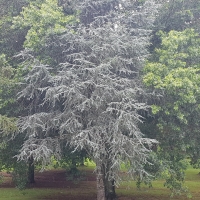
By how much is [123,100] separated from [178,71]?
2.60 meters

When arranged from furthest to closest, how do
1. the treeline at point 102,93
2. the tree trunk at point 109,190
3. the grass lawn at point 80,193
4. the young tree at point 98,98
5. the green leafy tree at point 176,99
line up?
the grass lawn at point 80,193 < the tree trunk at point 109,190 < the green leafy tree at point 176,99 < the treeline at point 102,93 < the young tree at point 98,98

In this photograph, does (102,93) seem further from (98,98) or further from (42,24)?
(42,24)

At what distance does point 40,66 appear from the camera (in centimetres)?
1338

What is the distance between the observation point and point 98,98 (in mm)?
13141

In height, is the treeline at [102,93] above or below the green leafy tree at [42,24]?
below

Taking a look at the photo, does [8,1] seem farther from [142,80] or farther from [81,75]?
[142,80]

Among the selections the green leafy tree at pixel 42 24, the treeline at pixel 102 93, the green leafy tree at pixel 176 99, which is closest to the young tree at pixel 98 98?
the treeline at pixel 102 93

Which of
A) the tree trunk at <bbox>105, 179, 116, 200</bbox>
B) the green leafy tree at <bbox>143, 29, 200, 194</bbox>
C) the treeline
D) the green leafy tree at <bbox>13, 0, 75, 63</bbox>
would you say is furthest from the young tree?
the tree trunk at <bbox>105, 179, 116, 200</bbox>

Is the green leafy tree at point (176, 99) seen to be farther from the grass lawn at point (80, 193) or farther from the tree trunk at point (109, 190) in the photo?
the grass lawn at point (80, 193)

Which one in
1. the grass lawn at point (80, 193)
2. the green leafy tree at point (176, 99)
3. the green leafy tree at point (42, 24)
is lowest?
the grass lawn at point (80, 193)

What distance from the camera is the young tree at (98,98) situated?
41.8 feet

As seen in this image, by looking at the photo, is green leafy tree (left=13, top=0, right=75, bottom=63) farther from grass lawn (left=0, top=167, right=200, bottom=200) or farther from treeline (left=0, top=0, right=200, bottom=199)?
grass lawn (left=0, top=167, right=200, bottom=200)

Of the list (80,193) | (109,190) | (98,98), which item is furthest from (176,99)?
(80,193)

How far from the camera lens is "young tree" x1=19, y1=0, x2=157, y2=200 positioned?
12742mm
